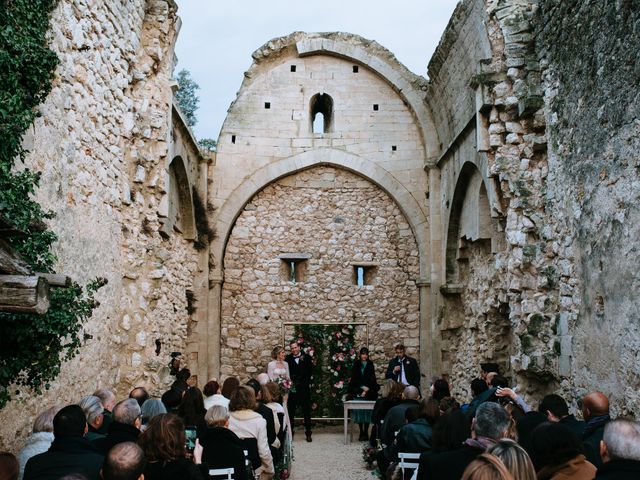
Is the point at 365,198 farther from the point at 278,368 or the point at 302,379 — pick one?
the point at 278,368

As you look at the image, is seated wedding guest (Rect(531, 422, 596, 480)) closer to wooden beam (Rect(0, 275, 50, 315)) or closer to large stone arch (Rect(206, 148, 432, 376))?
wooden beam (Rect(0, 275, 50, 315))

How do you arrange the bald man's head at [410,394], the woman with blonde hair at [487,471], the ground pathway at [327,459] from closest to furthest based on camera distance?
the woman with blonde hair at [487,471] < the bald man's head at [410,394] < the ground pathway at [327,459]

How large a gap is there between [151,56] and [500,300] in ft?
20.4

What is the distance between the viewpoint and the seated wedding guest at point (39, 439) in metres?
4.44

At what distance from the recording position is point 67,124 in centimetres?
714

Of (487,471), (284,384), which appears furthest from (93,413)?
(284,384)

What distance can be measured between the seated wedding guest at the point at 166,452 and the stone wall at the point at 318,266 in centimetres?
1036

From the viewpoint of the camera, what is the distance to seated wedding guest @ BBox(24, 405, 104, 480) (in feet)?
12.3

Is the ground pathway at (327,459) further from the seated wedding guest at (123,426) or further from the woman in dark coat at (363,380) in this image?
the seated wedding guest at (123,426)

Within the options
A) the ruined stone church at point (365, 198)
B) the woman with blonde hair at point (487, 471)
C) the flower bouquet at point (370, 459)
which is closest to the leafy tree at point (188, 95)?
the ruined stone church at point (365, 198)

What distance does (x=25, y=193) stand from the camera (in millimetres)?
5777

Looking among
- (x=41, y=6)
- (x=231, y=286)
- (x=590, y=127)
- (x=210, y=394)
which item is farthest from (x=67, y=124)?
(x=231, y=286)

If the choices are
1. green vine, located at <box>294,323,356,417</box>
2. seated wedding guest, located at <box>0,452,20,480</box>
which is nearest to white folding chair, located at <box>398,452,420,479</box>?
seated wedding guest, located at <box>0,452,20,480</box>

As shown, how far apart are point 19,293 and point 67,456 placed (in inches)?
39.9
